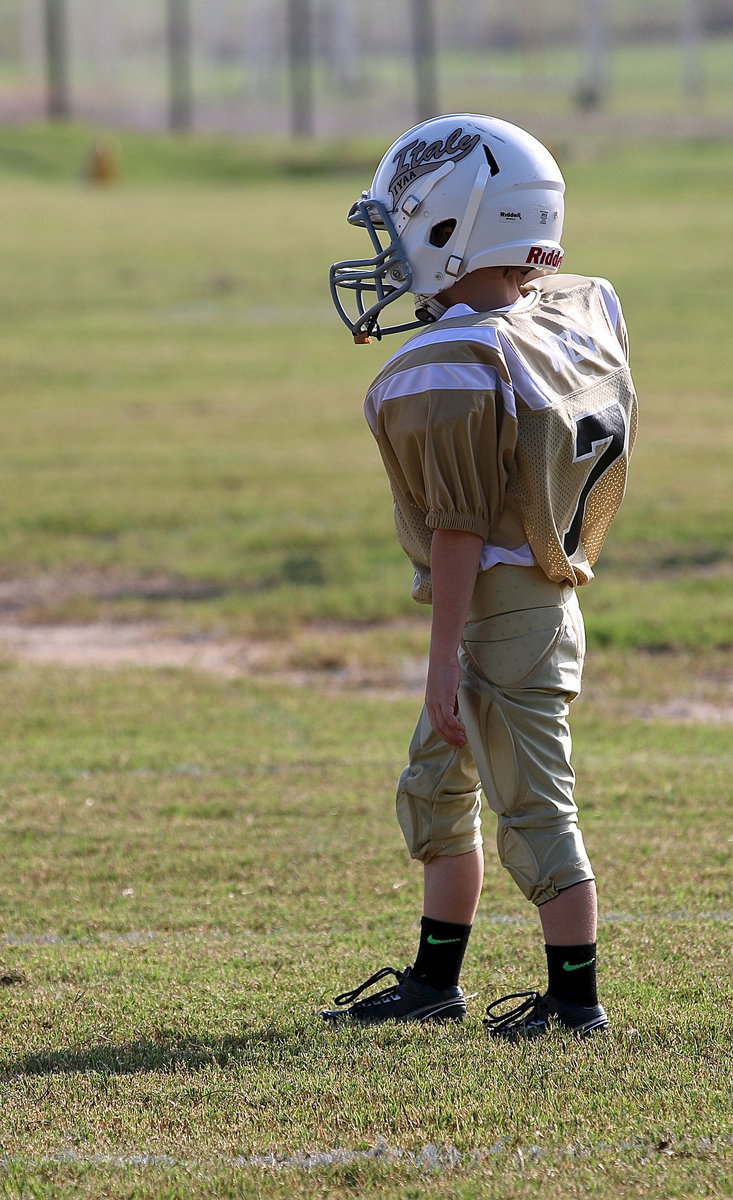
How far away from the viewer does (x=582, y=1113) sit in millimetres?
2787

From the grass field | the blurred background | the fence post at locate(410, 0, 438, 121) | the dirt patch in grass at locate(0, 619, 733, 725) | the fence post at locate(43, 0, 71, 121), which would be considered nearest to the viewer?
the grass field

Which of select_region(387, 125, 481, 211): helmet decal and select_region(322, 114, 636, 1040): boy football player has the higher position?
select_region(387, 125, 481, 211): helmet decal

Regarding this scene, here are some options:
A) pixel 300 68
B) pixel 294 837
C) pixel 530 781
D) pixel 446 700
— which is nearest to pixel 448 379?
pixel 446 700

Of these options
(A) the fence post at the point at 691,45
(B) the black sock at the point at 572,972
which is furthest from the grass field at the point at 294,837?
(A) the fence post at the point at 691,45

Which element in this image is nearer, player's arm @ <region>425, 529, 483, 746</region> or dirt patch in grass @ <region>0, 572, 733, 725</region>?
player's arm @ <region>425, 529, 483, 746</region>

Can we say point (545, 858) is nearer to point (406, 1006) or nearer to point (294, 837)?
point (406, 1006)

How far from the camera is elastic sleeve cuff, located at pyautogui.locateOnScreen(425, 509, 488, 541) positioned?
2.98 meters

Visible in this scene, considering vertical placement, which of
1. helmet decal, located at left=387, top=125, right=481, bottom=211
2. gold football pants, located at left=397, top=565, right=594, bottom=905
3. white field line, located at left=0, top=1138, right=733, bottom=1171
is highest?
helmet decal, located at left=387, top=125, right=481, bottom=211

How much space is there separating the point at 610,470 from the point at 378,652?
3.68 metres

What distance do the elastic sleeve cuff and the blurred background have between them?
44.3 meters

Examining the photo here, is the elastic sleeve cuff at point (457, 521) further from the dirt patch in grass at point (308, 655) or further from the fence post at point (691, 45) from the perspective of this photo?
the fence post at point (691, 45)

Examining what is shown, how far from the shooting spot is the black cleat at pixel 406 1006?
332 cm

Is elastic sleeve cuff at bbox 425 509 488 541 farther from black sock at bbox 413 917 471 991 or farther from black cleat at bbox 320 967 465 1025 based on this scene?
black cleat at bbox 320 967 465 1025

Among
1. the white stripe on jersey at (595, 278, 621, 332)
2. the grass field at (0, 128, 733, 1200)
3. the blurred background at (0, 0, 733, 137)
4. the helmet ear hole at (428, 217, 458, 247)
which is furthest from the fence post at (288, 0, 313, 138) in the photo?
the helmet ear hole at (428, 217, 458, 247)
